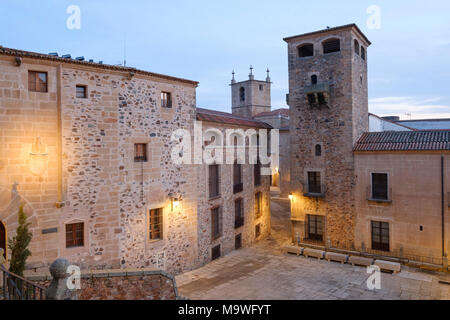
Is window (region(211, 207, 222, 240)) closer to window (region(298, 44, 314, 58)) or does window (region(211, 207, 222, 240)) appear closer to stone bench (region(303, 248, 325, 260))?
stone bench (region(303, 248, 325, 260))

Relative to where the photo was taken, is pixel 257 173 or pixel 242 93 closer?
pixel 257 173

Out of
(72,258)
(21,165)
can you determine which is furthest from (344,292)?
(21,165)

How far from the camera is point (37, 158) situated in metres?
11.3

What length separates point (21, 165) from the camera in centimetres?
1097

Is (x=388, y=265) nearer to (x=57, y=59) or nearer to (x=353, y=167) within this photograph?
(x=353, y=167)

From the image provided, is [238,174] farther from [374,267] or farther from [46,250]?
[46,250]

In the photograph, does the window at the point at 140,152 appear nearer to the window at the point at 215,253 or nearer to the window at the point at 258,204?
the window at the point at 215,253

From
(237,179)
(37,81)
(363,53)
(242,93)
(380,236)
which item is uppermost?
(242,93)

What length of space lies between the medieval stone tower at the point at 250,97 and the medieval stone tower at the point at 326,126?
801 inches

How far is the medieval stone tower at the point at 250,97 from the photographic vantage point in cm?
4081

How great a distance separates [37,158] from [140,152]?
406 cm

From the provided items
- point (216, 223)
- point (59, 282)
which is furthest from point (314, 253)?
point (59, 282)
